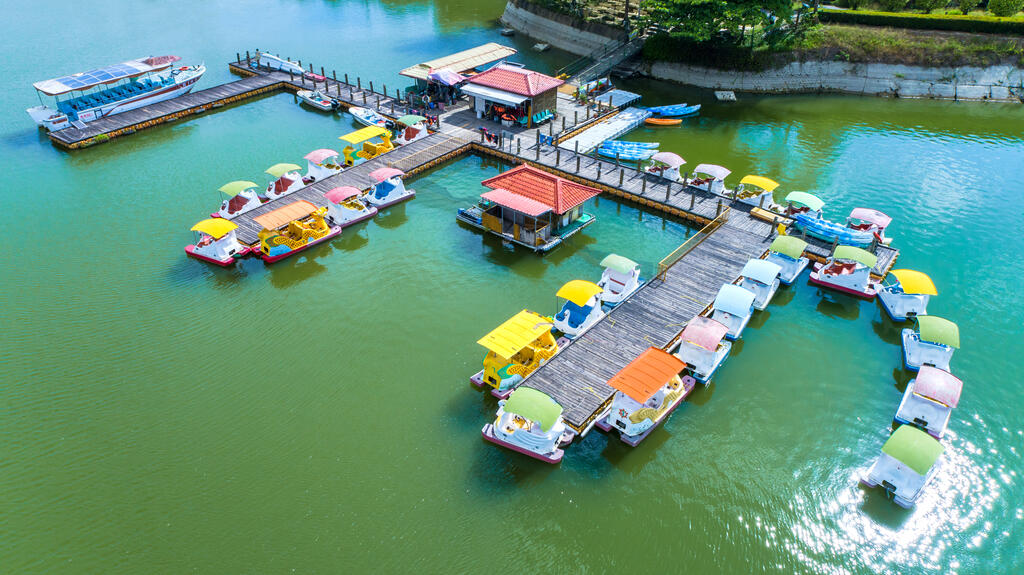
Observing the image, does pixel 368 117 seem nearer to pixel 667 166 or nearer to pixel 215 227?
pixel 215 227

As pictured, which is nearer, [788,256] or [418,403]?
[418,403]

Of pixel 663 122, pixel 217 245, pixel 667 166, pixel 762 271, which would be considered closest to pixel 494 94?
pixel 663 122

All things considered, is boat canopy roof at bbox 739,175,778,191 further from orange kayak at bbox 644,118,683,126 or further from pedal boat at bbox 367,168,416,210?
pedal boat at bbox 367,168,416,210

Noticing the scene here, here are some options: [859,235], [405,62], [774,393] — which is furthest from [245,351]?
[405,62]

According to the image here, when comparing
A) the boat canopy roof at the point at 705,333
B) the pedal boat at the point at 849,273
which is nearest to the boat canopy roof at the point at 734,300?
the boat canopy roof at the point at 705,333

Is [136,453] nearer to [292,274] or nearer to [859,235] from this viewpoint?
[292,274]
